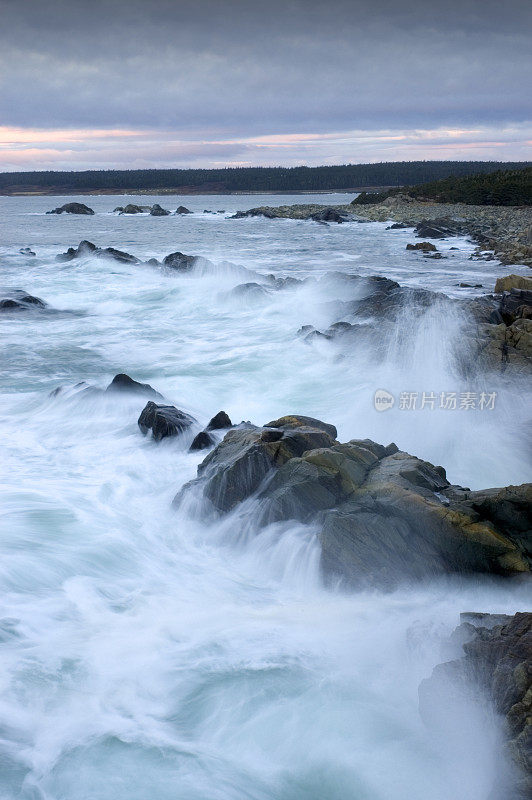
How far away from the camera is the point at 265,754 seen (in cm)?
430

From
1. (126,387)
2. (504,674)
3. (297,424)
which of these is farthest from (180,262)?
(504,674)

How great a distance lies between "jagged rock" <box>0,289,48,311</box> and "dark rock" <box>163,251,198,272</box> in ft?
21.9

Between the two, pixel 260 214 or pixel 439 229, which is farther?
pixel 260 214

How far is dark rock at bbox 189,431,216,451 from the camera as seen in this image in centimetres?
890

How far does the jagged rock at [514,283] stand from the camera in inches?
627

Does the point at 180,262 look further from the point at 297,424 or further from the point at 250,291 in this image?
the point at 297,424

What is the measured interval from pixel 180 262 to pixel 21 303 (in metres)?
8.34

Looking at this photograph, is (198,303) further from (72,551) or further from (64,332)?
(72,551)

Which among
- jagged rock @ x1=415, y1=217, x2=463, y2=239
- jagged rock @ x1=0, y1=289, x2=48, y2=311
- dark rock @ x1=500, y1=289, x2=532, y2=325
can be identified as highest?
jagged rock @ x1=415, y1=217, x2=463, y2=239

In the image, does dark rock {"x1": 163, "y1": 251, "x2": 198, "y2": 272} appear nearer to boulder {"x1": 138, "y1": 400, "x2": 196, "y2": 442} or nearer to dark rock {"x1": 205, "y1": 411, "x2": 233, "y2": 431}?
boulder {"x1": 138, "y1": 400, "x2": 196, "y2": 442}

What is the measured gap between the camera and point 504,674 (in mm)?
3922

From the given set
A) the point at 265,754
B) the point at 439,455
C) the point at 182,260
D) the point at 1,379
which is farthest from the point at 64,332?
the point at 265,754

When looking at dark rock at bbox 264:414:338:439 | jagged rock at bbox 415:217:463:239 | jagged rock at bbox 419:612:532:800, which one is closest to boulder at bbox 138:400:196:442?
dark rock at bbox 264:414:338:439

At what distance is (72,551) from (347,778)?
145 inches
